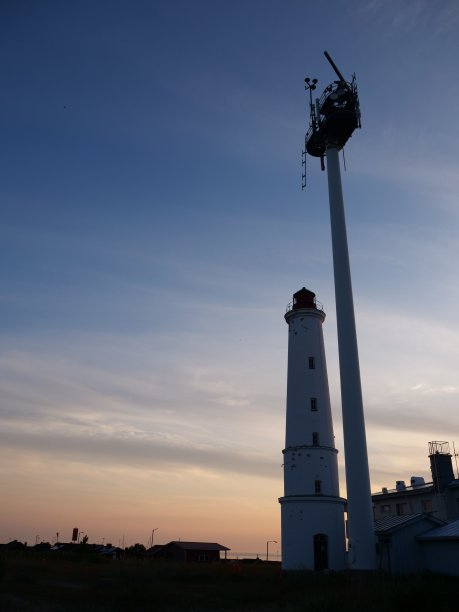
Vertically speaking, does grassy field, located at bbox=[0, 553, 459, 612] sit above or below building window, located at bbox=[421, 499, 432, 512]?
below

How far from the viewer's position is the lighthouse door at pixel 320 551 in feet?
115

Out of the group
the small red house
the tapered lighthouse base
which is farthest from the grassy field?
the small red house

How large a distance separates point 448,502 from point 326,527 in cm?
1293

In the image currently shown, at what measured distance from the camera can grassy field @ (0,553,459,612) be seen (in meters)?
20.4

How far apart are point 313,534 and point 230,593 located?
8.81 m

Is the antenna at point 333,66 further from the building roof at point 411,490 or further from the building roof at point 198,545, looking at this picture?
the building roof at point 198,545

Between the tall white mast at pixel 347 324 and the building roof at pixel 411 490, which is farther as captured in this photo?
the building roof at pixel 411 490

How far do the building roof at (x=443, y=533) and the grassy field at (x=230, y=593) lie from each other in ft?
9.28

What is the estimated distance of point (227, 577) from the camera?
3762cm

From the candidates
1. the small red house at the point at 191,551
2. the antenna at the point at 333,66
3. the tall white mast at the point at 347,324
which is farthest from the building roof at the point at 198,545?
the antenna at the point at 333,66

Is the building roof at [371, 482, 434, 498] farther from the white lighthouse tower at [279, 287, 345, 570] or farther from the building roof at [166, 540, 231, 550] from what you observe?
the building roof at [166, 540, 231, 550]

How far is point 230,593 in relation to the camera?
2873 centimetres

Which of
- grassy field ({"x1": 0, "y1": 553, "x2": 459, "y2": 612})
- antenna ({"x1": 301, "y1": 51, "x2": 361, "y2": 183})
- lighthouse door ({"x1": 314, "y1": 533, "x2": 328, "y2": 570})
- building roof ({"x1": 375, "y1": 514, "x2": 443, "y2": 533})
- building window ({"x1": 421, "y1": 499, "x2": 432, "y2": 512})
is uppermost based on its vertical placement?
antenna ({"x1": 301, "y1": 51, "x2": 361, "y2": 183})

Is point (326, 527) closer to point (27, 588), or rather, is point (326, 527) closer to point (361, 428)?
point (361, 428)
